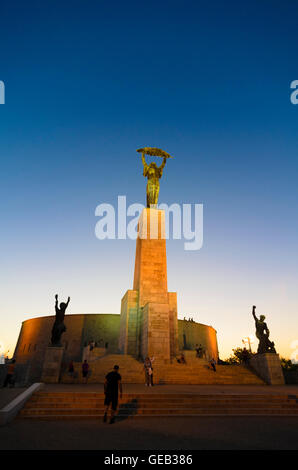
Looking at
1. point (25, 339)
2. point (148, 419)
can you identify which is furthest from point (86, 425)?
point (25, 339)

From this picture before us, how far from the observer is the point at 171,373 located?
15.9m

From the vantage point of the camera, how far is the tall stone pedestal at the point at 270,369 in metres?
15.8

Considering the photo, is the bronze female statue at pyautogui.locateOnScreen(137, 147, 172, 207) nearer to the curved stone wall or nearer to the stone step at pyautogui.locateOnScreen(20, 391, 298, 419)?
the curved stone wall

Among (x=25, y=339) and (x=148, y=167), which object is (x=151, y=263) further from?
(x=25, y=339)

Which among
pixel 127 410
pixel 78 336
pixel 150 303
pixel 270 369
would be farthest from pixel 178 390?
pixel 78 336

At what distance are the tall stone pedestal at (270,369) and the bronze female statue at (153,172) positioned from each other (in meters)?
16.5

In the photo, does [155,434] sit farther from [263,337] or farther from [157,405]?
[263,337]

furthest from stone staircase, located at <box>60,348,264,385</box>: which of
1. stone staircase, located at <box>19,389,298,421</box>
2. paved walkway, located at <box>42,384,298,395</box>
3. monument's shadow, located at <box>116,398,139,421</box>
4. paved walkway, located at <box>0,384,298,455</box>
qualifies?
paved walkway, located at <box>0,384,298,455</box>

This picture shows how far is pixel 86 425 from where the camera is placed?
21.9 feet

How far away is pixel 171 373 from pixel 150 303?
5303 mm

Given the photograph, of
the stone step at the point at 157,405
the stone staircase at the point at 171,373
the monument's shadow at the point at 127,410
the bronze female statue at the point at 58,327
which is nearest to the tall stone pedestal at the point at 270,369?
the stone staircase at the point at 171,373

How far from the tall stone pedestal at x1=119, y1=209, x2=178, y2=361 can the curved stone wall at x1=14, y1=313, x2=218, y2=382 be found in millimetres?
9924

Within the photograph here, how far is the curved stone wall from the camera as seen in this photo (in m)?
32.8

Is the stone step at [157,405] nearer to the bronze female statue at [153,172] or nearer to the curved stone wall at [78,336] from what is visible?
the bronze female statue at [153,172]
